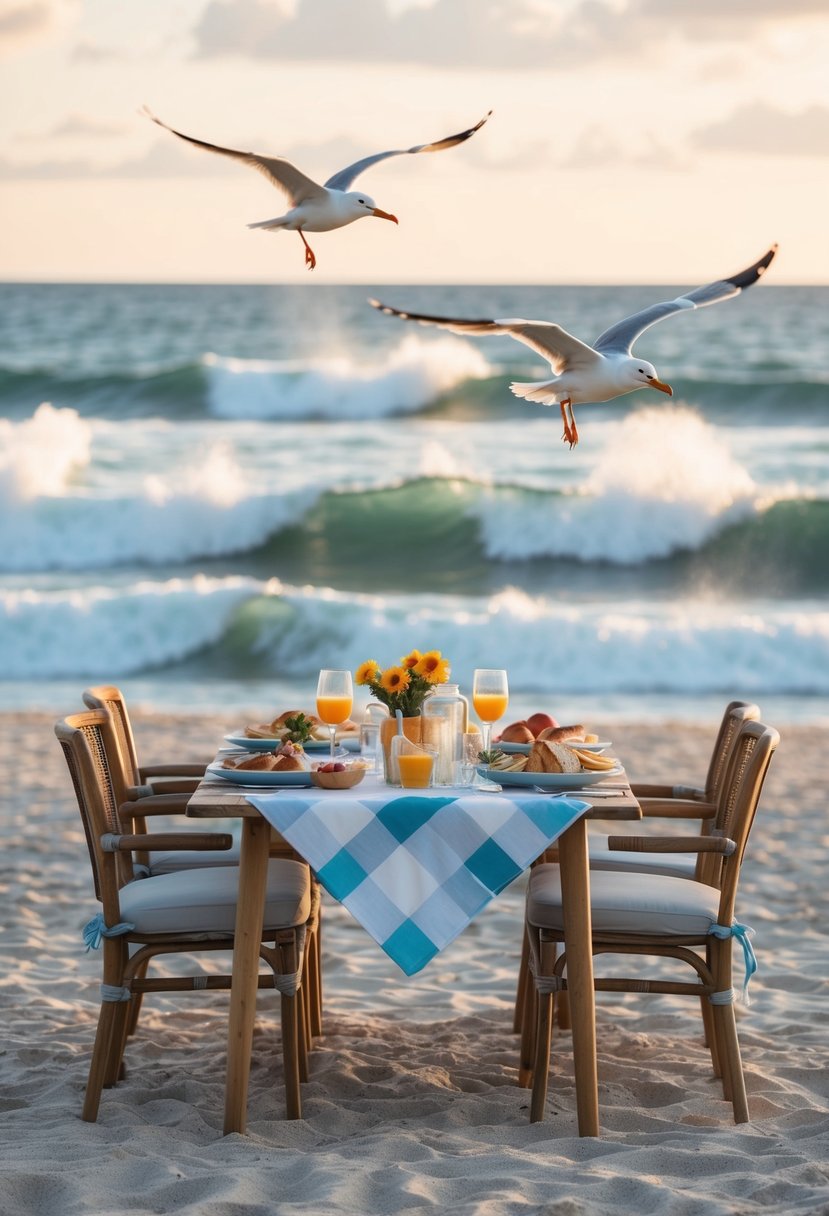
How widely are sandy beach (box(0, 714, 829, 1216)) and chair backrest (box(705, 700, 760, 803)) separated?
24.3 inches

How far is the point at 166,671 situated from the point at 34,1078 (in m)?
7.25

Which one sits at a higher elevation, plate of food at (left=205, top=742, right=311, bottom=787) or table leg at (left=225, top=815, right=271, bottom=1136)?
plate of food at (left=205, top=742, right=311, bottom=787)

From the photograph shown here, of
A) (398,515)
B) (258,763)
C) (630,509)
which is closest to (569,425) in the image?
(258,763)

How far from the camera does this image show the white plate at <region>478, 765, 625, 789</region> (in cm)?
306

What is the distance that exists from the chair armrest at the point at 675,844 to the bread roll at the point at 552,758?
176 mm

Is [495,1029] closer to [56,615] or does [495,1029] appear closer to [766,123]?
[56,615]

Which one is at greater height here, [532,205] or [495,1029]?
[532,205]

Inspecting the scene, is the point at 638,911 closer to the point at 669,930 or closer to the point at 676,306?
Answer: the point at 669,930

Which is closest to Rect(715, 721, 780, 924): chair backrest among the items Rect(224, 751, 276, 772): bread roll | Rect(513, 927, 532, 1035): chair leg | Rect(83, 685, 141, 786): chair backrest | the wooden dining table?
the wooden dining table

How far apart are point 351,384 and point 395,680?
15.7 m

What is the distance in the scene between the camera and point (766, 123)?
16.5 m

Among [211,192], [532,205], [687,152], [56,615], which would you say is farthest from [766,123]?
[56,615]

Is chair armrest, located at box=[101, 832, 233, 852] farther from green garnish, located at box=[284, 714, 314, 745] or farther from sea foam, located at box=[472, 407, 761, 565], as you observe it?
sea foam, located at box=[472, 407, 761, 565]

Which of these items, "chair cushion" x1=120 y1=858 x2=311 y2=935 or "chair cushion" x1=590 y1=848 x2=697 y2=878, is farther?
"chair cushion" x1=590 y1=848 x2=697 y2=878
